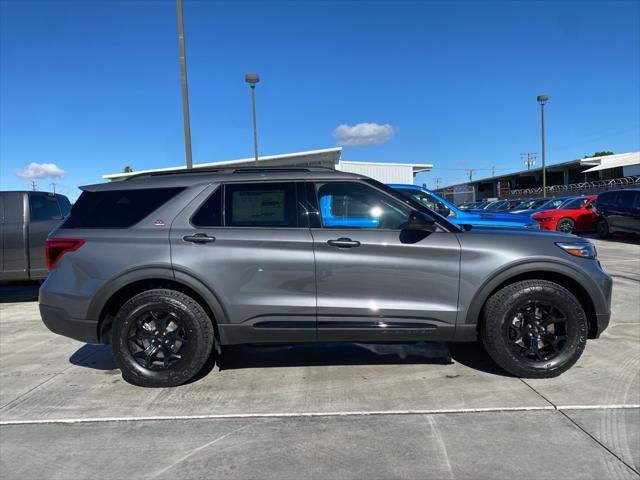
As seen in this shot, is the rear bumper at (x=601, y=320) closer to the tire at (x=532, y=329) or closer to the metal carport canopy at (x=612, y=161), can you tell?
the tire at (x=532, y=329)

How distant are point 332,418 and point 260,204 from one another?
1.89 m

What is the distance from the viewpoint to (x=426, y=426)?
3.41 m

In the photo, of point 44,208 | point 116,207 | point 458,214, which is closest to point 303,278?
point 116,207

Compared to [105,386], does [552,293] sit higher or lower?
higher

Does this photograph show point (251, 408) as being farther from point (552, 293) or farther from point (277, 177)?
point (552, 293)

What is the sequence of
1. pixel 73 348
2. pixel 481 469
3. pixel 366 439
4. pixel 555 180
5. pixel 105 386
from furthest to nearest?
pixel 555 180
pixel 73 348
pixel 105 386
pixel 366 439
pixel 481 469

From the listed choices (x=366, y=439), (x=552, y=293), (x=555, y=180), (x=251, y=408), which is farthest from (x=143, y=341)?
(x=555, y=180)

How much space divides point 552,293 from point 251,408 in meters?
2.68

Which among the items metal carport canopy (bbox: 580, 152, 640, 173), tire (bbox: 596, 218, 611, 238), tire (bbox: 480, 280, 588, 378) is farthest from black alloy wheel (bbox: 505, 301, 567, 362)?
metal carport canopy (bbox: 580, 152, 640, 173)

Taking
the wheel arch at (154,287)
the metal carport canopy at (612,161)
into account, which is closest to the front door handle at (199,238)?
the wheel arch at (154,287)

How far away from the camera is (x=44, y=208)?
8211 mm

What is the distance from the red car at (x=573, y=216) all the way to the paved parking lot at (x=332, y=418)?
13.2m

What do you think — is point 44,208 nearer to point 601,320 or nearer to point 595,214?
point 601,320

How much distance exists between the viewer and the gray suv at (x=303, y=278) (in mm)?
4035
